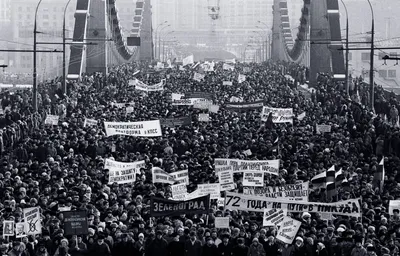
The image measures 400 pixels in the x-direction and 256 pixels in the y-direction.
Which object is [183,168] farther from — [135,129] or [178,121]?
[178,121]

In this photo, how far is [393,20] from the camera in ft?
Answer: 587

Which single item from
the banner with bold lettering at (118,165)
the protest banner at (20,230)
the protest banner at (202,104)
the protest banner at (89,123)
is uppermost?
the banner with bold lettering at (118,165)

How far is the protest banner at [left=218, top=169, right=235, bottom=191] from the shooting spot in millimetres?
23156

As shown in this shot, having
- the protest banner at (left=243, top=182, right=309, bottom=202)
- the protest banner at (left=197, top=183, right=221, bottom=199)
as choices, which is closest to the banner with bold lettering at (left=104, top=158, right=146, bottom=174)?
the protest banner at (left=197, top=183, right=221, bottom=199)

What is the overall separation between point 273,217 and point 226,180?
4184mm

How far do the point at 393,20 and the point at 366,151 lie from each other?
149517mm

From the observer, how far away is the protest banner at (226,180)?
76.0 feet

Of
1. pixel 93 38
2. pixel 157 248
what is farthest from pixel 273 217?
pixel 93 38

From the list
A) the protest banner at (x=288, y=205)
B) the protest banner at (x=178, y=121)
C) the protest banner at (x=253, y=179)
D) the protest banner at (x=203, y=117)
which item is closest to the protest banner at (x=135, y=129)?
the protest banner at (x=178, y=121)

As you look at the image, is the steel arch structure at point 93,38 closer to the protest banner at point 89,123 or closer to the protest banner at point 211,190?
the protest banner at point 89,123

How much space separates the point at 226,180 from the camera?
2327 centimetres

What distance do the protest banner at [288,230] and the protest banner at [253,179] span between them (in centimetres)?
511

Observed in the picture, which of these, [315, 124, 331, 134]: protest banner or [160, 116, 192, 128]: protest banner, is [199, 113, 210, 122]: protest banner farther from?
A: [315, 124, 331, 134]: protest banner

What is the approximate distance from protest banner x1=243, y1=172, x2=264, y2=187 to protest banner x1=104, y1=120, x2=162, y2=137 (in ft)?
25.5
